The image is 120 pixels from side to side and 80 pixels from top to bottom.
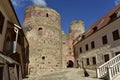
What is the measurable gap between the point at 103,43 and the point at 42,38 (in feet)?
31.2

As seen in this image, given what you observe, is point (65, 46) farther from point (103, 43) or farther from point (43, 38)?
point (103, 43)

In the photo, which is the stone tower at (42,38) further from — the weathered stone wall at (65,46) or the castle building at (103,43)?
the weathered stone wall at (65,46)

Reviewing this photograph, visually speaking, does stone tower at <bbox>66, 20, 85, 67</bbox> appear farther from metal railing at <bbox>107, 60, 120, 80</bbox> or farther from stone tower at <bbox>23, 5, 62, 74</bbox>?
metal railing at <bbox>107, 60, 120, 80</bbox>

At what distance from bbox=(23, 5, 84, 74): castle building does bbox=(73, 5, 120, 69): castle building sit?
4.60 meters

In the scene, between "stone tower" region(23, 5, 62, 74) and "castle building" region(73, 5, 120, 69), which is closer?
"castle building" region(73, 5, 120, 69)

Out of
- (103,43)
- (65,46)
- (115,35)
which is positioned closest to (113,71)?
(115,35)

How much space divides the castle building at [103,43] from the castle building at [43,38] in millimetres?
4596

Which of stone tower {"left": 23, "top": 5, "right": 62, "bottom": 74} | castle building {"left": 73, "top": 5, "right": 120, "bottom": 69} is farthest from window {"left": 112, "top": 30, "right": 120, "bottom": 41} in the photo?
stone tower {"left": 23, "top": 5, "right": 62, "bottom": 74}

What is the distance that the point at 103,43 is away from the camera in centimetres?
1692

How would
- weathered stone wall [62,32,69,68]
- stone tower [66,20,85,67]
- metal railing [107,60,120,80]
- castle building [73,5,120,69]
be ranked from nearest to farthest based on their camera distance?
1. metal railing [107,60,120,80]
2. castle building [73,5,120,69]
3. weathered stone wall [62,32,69,68]
4. stone tower [66,20,85,67]

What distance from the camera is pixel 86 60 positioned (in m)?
21.4

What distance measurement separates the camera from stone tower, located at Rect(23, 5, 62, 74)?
21125 mm

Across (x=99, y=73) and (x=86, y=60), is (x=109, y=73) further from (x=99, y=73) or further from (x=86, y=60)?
(x=86, y=60)

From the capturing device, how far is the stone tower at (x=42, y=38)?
2112 cm
